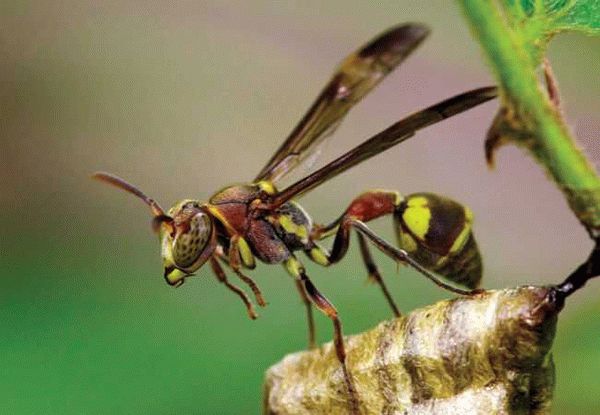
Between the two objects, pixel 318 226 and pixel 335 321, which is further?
pixel 318 226

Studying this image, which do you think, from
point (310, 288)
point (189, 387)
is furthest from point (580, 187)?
point (189, 387)

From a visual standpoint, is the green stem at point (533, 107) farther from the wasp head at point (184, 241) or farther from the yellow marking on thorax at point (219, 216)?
the yellow marking on thorax at point (219, 216)

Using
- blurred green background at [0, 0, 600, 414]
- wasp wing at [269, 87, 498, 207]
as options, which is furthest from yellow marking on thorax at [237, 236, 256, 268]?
blurred green background at [0, 0, 600, 414]

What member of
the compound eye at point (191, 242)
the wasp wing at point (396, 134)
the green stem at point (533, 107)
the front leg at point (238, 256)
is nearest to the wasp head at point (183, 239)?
the compound eye at point (191, 242)

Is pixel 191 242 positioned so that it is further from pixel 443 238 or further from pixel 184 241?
pixel 443 238

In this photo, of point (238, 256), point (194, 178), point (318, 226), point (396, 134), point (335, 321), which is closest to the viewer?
point (396, 134)

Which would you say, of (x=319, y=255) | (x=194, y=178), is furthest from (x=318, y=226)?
(x=194, y=178)

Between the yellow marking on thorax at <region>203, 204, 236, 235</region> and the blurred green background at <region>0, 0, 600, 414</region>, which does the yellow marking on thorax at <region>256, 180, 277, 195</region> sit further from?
the blurred green background at <region>0, 0, 600, 414</region>
